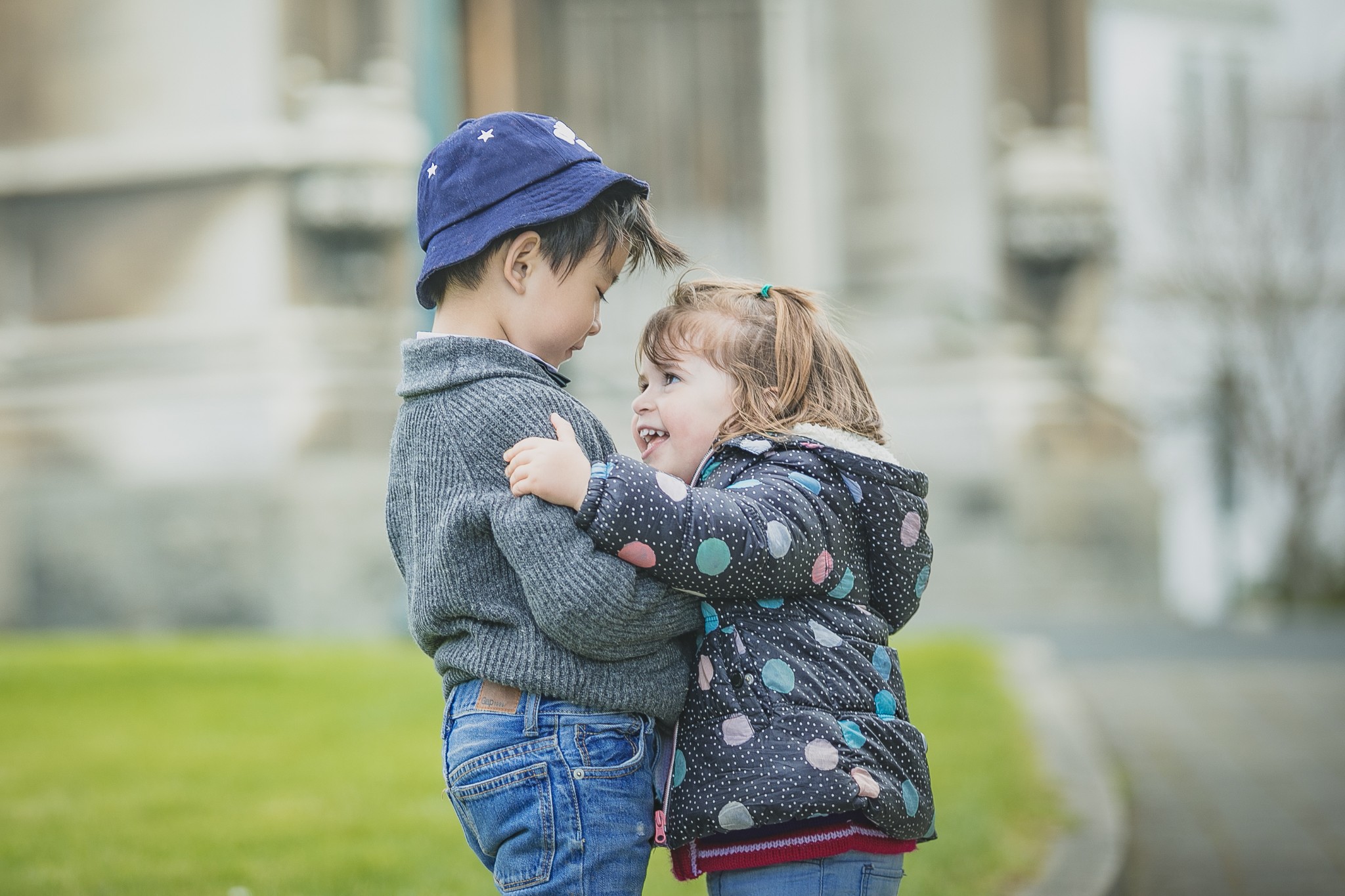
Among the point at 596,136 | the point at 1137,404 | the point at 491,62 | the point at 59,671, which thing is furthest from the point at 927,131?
the point at 59,671

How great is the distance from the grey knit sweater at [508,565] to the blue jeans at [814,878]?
0.27 m

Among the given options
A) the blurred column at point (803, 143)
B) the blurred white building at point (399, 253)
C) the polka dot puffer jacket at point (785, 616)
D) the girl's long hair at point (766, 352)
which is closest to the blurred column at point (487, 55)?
the blurred white building at point (399, 253)

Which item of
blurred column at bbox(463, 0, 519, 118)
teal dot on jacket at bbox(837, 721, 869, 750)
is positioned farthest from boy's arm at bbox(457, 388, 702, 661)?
blurred column at bbox(463, 0, 519, 118)

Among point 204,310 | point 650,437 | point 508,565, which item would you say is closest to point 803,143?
point 204,310

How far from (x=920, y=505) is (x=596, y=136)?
1204 cm

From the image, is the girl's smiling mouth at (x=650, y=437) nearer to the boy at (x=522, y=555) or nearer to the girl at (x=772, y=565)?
the girl at (x=772, y=565)

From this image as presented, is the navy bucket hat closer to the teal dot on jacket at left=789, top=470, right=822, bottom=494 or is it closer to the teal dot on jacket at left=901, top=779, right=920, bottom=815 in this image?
the teal dot on jacket at left=789, top=470, right=822, bottom=494

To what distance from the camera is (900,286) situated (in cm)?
1338

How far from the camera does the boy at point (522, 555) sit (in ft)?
6.86

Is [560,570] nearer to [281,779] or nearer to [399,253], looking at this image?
[281,779]

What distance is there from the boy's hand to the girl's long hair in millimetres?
337

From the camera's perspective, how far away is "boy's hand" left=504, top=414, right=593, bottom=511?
2.03 metres

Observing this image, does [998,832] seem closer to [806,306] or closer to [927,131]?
[806,306]

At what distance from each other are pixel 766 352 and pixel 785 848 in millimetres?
775
